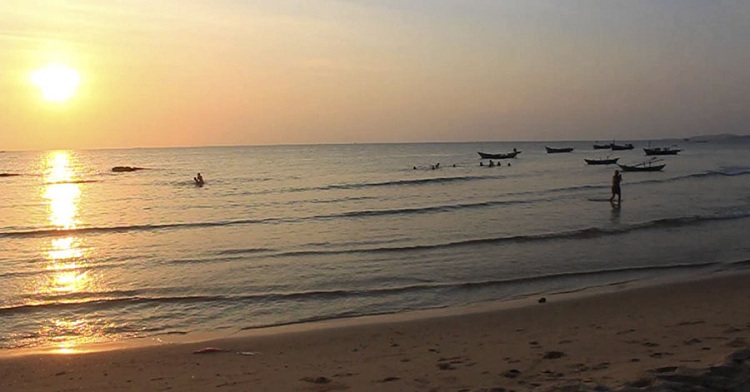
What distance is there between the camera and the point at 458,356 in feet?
28.5

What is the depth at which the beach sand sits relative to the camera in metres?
7.16

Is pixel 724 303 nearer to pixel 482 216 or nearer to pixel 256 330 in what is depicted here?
pixel 256 330

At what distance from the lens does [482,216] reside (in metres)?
27.9

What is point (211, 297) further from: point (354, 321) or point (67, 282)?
point (67, 282)

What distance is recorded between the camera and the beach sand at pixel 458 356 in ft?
23.5

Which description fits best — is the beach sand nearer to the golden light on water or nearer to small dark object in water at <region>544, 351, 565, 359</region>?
small dark object in water at <region>544, 351, 565, 359</region>

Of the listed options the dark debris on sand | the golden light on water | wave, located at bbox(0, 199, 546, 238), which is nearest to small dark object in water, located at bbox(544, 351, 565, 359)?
the dark debris on sand

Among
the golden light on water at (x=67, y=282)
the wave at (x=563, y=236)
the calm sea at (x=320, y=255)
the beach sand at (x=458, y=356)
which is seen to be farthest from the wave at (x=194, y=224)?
the beach sand at (x=458, y=356)

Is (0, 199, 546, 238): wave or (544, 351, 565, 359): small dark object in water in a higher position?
(544, 351, 565, 359): small dark object in water

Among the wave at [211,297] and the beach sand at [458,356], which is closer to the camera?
the beach sand at [458,356]

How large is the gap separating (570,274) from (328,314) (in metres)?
6.64

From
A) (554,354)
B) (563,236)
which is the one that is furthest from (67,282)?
(563,236)

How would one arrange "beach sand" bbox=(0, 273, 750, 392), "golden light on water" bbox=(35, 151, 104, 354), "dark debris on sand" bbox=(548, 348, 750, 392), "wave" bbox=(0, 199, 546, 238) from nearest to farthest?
"dark debris on sand" bbox=(548, 348, 750, 392)
"beach sand" bbox=(0, 273, 750, 392)
"golden light on water" bbox=(35, 151, 104, 354)
"wave" bbox=(0, 199, 546, 238)

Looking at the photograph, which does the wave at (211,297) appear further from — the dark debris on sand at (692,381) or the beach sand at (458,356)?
the dark debris on sand at (692,381)
